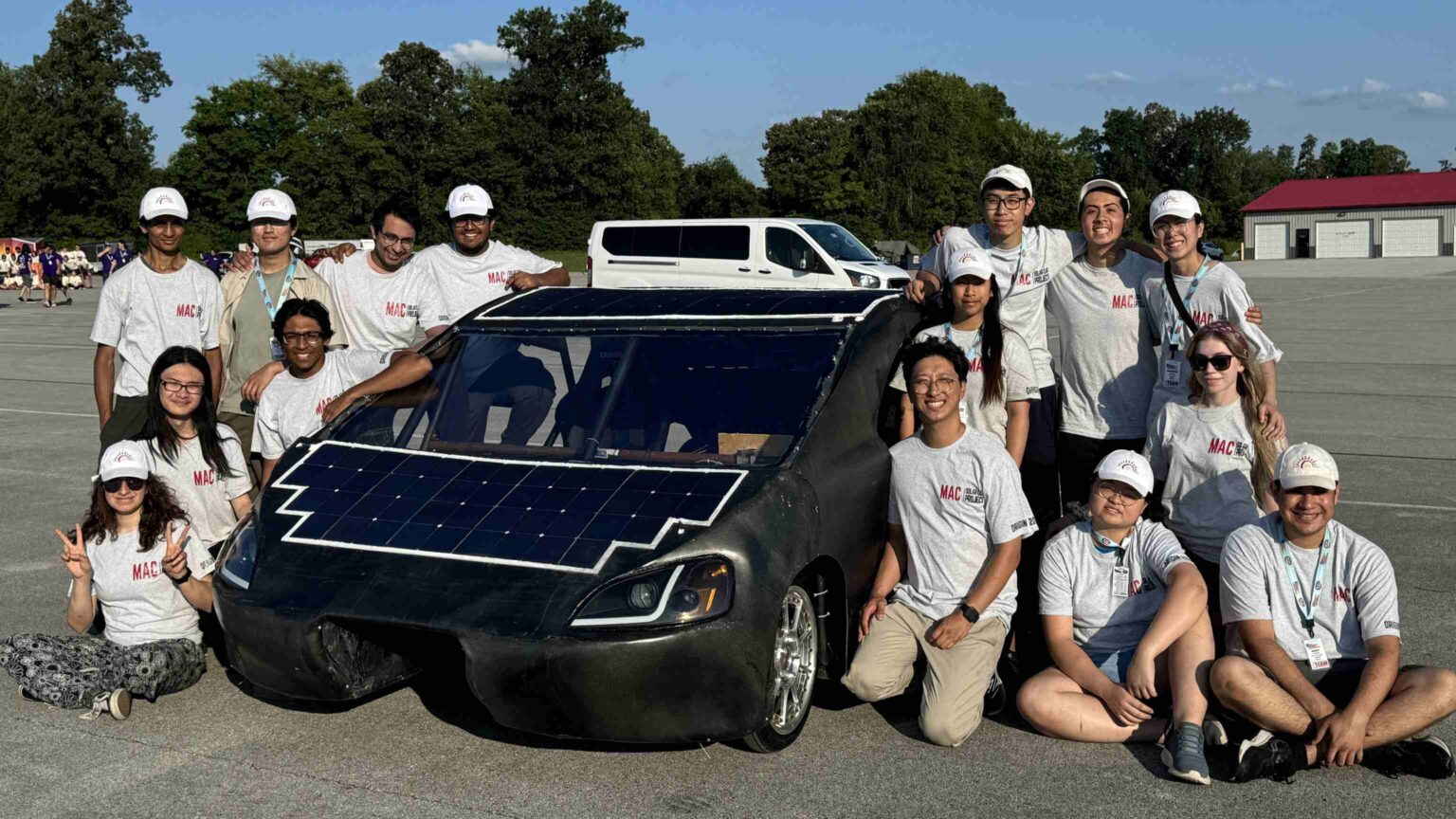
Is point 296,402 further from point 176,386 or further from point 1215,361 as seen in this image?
point 1215,361

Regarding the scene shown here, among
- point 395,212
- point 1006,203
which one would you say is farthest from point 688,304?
point 395,212

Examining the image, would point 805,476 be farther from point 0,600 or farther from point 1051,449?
point 0,600

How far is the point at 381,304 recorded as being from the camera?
21.8 ft

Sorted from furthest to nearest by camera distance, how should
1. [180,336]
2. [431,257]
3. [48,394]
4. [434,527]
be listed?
[48,394]
[431,257]
[180,336]
[434,527]

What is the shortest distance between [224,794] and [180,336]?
9.33ft

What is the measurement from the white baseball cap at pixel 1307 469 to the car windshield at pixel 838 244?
66.0 feet

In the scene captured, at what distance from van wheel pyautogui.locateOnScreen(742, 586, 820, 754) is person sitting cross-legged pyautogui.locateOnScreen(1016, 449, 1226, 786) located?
767mm

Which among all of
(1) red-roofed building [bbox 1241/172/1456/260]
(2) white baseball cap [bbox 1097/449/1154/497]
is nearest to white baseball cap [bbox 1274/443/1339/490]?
(2) white baseball cap [bbox 1097/449/1154/497]

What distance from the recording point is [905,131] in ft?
292

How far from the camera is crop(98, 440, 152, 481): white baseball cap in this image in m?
5.12

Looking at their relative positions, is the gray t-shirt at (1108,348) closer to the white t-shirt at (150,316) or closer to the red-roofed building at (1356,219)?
the white t-shirt at (150,316)

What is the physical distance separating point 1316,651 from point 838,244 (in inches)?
824

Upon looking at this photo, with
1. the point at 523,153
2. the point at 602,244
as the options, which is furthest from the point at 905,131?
the point at 602,244

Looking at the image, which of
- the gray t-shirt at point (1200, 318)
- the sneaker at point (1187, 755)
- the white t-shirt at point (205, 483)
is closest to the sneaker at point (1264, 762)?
the sneaker at point (1187, 755)
